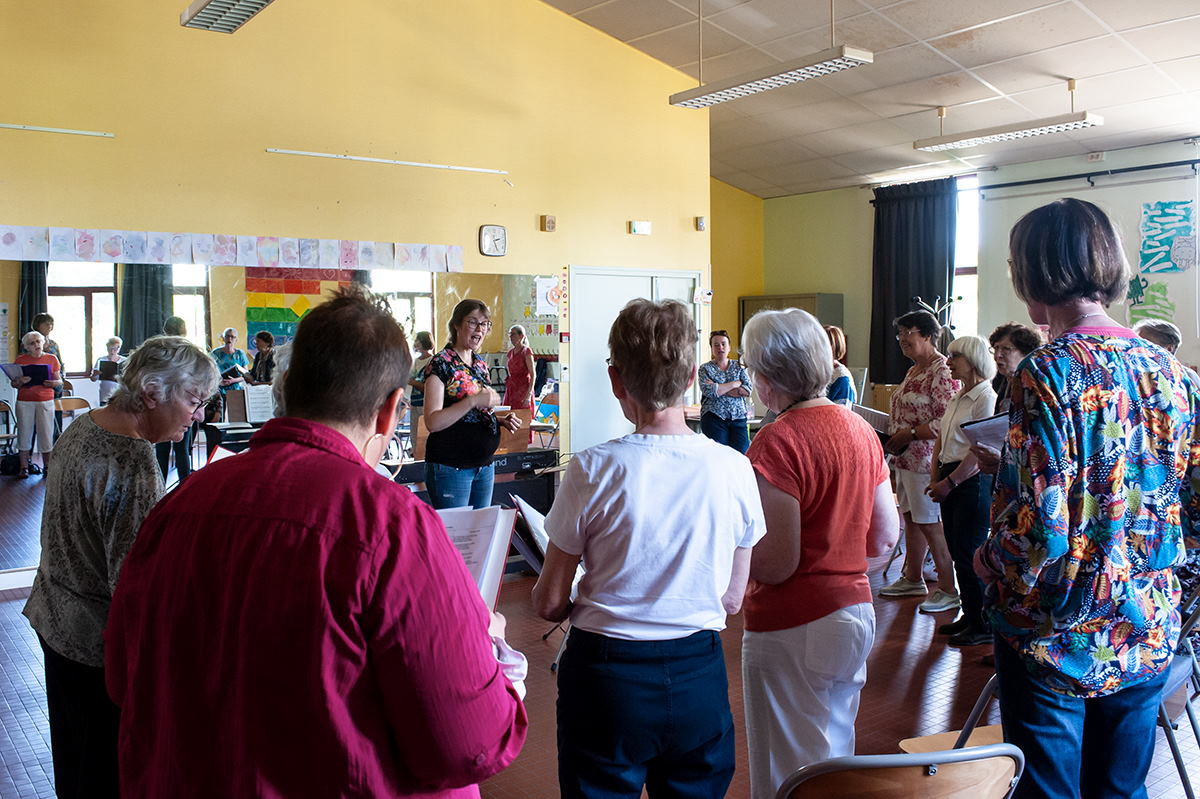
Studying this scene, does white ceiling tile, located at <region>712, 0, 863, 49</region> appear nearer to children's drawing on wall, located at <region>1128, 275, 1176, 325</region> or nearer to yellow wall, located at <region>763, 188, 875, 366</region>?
children's drawing on wall, located at <region>1128, 275, 1176, 325</region>

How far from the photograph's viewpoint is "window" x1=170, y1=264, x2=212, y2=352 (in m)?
6.21

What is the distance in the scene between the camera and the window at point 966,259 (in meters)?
10.8

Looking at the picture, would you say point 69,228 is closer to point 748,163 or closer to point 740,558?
point 740,558

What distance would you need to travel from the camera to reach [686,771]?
1.75 metres

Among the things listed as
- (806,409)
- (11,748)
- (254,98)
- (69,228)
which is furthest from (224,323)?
(806,409)

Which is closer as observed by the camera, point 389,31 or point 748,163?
point 389,31

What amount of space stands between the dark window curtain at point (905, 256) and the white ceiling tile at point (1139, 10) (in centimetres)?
422

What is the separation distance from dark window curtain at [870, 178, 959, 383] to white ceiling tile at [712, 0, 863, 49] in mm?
4118

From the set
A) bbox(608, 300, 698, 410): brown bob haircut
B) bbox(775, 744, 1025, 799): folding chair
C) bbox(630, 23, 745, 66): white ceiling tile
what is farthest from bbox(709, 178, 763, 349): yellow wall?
bbox(775, 744, 1025, 799): folding chair

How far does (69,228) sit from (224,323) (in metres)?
1.07

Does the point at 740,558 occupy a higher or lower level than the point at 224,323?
lower

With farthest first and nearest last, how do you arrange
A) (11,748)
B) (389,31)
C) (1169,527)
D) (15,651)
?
(389,31) < (15,651) < (11,748) < (1169,527)

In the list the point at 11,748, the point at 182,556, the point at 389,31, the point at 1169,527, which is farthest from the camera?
the point at 389,31

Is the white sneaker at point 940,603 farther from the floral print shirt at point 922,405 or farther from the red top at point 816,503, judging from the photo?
the red top at point 816,503
